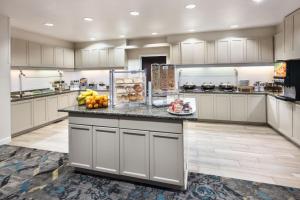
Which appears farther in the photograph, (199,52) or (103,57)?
(103,57)

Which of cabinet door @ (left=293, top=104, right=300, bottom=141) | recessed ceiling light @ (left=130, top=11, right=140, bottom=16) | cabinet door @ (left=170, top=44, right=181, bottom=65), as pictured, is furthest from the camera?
cabinet door @ (left=170, top=44, right=181, bottom=65)

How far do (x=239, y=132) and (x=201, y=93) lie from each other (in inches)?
62.8

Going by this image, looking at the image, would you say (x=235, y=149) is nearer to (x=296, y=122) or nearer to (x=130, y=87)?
(x=296, y=122)

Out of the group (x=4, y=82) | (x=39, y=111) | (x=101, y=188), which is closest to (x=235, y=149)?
(x=101, y=188)

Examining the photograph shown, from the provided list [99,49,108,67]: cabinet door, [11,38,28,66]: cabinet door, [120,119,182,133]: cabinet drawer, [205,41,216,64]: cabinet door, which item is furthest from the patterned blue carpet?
[99,49,108,67]: cabinet door

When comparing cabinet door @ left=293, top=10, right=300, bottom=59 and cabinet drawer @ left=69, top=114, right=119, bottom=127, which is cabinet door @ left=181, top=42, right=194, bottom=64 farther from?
cabinet drawer @ left=69, top=114, right=119, bottom=127

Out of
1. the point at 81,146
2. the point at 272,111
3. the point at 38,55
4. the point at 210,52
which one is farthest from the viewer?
the point at 210,52

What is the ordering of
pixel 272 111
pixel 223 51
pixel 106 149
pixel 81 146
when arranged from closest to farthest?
pixel 106 149
pixel 81 146
pixel 272 111
pixel 223 51

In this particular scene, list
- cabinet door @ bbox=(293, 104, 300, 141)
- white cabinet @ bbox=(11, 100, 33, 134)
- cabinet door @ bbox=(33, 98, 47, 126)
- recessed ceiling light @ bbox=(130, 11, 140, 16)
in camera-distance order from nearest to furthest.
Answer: cabinet door @ bbox=(293, 104, 300, 141)
recessed ceiling light @ bbox=(130, 11, 140, 16)
white cabinet @ bbox=(11, 100, 33, 134)
cabinet door @ bbox=(33, 98, 47, 126)

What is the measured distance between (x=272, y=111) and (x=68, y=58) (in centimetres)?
662

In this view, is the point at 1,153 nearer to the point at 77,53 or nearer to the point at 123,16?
the point at 123,16

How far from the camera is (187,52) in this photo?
630cm

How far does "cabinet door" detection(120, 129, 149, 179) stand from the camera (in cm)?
256

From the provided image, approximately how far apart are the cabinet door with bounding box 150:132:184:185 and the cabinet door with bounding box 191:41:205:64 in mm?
4340
